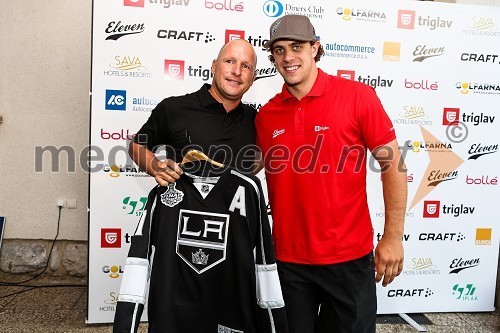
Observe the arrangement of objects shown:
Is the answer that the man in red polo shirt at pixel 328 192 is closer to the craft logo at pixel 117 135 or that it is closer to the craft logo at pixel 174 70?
the craft logo at pixel 174 70

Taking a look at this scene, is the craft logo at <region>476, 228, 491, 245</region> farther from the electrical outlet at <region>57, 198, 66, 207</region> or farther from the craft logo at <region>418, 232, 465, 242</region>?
the electrical outlet at <region>57, 198, 66, 207</region>

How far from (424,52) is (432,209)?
111 centimetres

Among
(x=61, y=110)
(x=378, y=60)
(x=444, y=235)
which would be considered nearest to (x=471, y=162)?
(x=444, y=235)

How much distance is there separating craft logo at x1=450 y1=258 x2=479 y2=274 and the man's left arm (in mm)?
1813

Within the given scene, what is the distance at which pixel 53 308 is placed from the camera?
2826 mm

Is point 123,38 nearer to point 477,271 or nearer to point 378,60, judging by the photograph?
point 378,60

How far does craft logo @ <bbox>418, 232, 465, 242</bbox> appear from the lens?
9.69ft

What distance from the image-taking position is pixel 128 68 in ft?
8.52

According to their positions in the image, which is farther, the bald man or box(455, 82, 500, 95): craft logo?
box(455, 82, 500, 95): craft logo

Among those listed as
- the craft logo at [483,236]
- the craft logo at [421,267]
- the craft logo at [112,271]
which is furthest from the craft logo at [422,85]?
the craft logo at [112,271]

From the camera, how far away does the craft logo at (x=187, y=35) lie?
261 centimetres

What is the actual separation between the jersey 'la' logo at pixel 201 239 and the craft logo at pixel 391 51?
1914 millimetres

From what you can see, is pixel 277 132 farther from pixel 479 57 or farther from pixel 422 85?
pixel 479 57

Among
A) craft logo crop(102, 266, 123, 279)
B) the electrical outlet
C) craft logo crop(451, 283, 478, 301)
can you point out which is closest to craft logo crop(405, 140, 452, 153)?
Answer: craft logo crop(451, 283, 478, 301)
